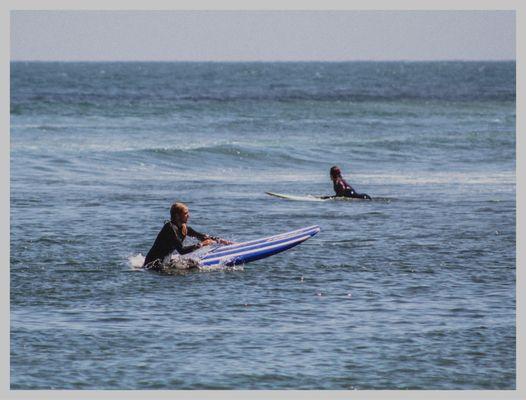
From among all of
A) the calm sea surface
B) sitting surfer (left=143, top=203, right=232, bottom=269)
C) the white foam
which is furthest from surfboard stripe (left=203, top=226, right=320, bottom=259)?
the white foam

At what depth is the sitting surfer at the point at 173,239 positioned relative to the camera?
1638 centimetres

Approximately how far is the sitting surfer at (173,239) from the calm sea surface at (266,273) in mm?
327

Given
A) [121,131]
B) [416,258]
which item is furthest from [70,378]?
[121,131]

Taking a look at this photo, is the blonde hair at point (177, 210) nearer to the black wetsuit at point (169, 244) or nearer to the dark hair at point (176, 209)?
the dark hair at point (176, 209)

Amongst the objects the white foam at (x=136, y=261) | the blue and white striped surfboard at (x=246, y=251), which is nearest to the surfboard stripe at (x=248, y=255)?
the blue and white striped surfboard at (x=246, y=251)

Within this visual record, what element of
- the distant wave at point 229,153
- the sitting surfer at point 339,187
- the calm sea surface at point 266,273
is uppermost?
the distant wave at point 229,153

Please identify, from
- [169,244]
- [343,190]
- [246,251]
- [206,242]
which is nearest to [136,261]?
[169,244]

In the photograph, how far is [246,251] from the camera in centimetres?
1706

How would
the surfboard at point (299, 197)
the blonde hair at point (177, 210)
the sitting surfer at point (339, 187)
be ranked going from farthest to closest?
the surfboard at point (299, 197)
the sitting surfer at point (339, 187)
the blonde hair at point (177, 210)

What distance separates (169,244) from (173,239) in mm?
104

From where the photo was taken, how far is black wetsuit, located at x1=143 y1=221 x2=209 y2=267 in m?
16.5

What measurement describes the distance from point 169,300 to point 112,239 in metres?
5.29

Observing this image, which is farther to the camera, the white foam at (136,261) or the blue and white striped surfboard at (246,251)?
the white foam at (136,261)

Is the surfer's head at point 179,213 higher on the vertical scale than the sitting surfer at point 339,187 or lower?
lower
